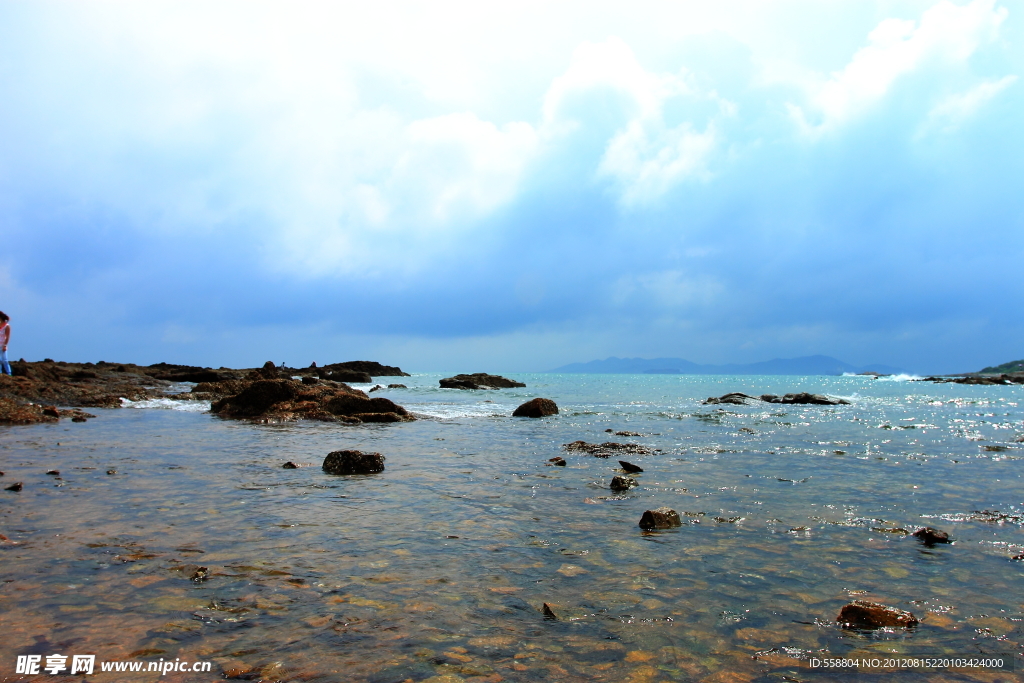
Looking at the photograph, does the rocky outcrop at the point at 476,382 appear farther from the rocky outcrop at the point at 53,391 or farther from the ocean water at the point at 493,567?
the ocean water at the point at 493,567

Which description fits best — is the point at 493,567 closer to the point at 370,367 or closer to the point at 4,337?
the point at 4,337

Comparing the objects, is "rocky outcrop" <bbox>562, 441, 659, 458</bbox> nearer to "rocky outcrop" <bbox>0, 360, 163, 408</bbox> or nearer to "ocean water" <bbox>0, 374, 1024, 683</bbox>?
"ocean water" <bbox>0, 374, 1024, 683</bbox>

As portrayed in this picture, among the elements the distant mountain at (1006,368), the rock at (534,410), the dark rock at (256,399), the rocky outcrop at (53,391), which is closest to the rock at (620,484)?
the rock at (534,410)

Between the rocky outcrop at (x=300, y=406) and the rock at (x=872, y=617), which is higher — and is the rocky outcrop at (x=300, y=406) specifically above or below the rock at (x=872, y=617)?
above

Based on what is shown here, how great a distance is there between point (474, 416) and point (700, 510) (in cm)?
2024

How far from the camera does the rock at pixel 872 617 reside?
5223 mm

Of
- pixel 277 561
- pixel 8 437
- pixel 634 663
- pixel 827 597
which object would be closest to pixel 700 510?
pixel 827 597

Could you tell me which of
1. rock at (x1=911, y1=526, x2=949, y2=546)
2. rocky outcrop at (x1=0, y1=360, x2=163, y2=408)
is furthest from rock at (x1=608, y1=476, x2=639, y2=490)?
rocky outcrop at (x1=0, y1=360, x2=163, y2=408)

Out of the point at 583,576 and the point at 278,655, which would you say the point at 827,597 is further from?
the point at 278,655

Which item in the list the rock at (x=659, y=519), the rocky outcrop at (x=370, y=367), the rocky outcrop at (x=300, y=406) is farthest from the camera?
the rocky outcrop at (x=370, y=367)

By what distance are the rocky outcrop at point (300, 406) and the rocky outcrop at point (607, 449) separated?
10.5m

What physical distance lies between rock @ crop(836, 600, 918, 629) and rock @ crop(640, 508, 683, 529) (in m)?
3.10

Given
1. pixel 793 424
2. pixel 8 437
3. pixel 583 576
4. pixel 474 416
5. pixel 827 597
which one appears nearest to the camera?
pixel 827 597

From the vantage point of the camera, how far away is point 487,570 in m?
6.54
